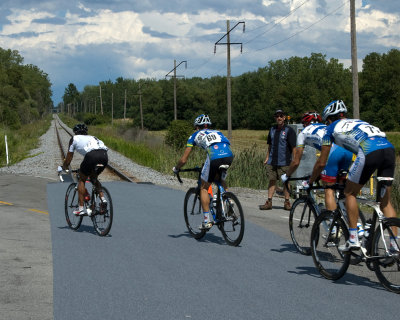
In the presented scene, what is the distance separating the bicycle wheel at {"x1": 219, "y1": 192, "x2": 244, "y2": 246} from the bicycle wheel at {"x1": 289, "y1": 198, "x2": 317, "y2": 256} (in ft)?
2.28

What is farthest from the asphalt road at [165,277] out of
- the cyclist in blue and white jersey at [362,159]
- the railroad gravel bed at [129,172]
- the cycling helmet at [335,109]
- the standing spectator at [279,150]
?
the railroad gravel bed at [129,172]

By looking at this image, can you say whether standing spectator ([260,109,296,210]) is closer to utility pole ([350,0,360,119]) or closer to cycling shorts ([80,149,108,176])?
cycling shorts ([80,149,108,176])

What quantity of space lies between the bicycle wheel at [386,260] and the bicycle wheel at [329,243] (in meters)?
0.40

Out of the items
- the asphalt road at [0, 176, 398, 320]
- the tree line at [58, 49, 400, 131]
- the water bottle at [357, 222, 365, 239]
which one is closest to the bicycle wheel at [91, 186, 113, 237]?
the asphalt road at [0, 176, 398, 320]

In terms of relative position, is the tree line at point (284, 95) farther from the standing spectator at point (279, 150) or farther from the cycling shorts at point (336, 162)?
the cycling shorts at point (336, 162)

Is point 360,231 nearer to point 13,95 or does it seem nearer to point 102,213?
point 102,213

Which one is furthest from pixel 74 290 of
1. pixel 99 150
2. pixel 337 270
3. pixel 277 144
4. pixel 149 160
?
pixel 149 160

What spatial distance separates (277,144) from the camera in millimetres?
11859

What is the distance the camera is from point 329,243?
20.5 feet

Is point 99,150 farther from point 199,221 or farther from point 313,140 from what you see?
point 313,140

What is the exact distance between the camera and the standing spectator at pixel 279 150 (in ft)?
38.6

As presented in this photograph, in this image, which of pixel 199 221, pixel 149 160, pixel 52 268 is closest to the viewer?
pixel 52 268

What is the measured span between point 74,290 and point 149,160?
2065 centimetres

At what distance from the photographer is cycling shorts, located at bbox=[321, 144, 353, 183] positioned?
7.28 m
